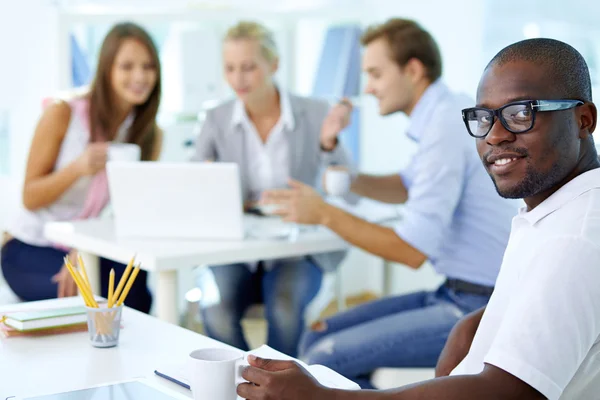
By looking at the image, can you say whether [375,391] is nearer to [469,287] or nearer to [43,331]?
[43,331]

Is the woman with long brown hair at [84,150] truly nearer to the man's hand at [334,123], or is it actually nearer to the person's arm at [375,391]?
the man's hand at [334,123]

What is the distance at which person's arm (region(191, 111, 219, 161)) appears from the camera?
2.99 metres

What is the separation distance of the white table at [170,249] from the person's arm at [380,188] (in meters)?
0.25

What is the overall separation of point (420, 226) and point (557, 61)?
105cm

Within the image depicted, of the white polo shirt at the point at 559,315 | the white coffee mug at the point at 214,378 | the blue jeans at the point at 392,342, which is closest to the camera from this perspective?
the white polo shirt at the point at 559,315

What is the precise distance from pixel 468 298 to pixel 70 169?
4.46ft

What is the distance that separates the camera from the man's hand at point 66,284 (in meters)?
2.68

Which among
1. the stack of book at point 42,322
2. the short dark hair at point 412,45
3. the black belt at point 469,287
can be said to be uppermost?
the short dark hair at point 412,45

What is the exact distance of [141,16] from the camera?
356cm

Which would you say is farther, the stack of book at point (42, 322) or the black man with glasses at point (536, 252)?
the stack of book at point (42, 322)

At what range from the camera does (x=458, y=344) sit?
1.55 meters

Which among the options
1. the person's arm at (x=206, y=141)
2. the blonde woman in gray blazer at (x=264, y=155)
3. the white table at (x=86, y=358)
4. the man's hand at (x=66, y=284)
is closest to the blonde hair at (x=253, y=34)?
the blonde woman in gray blazer at (x=264, y=155)

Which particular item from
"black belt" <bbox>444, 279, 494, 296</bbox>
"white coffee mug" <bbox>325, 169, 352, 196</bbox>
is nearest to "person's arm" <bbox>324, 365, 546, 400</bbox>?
"black belt" <bbox>444, 279, 494, 296</bbox>

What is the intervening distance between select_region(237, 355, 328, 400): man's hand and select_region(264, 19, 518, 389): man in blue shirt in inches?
39.3
